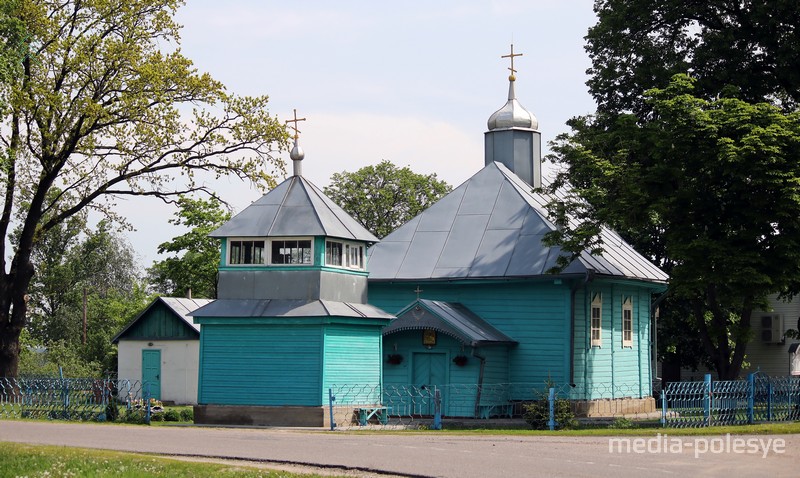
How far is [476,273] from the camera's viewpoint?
3338 cm

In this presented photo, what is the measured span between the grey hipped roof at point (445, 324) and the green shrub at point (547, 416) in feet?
11.8

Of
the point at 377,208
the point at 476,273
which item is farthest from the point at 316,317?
the point at 377,208

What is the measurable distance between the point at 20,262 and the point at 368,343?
13.7 meters

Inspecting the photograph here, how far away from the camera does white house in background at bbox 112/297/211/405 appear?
4278 cm

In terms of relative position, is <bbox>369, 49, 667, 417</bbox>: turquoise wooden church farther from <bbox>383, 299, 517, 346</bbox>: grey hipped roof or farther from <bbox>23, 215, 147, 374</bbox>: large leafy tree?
<bbox>23, 215, 147, 374</bbox>: large leafy tree

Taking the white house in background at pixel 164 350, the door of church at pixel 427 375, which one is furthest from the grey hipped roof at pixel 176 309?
the door of church at pixel 427 375

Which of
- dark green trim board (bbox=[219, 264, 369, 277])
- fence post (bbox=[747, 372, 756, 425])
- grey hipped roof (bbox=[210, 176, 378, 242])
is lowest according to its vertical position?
fence post (bbox=[747, 372, 756, 425])

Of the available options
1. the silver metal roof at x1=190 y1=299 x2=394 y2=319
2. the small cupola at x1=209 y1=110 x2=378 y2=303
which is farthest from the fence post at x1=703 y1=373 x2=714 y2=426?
the small cupola at x1=209 y1=110 x2=378 y2=303

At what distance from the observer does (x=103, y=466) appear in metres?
16.8

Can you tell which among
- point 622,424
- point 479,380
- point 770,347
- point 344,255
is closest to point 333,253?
point 344,255

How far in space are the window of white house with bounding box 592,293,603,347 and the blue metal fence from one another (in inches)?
222

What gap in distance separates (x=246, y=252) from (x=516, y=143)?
12720mm

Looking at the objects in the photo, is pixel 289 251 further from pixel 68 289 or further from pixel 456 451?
pixel 68 289

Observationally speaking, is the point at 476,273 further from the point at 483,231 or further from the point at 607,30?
the point at 607,30
